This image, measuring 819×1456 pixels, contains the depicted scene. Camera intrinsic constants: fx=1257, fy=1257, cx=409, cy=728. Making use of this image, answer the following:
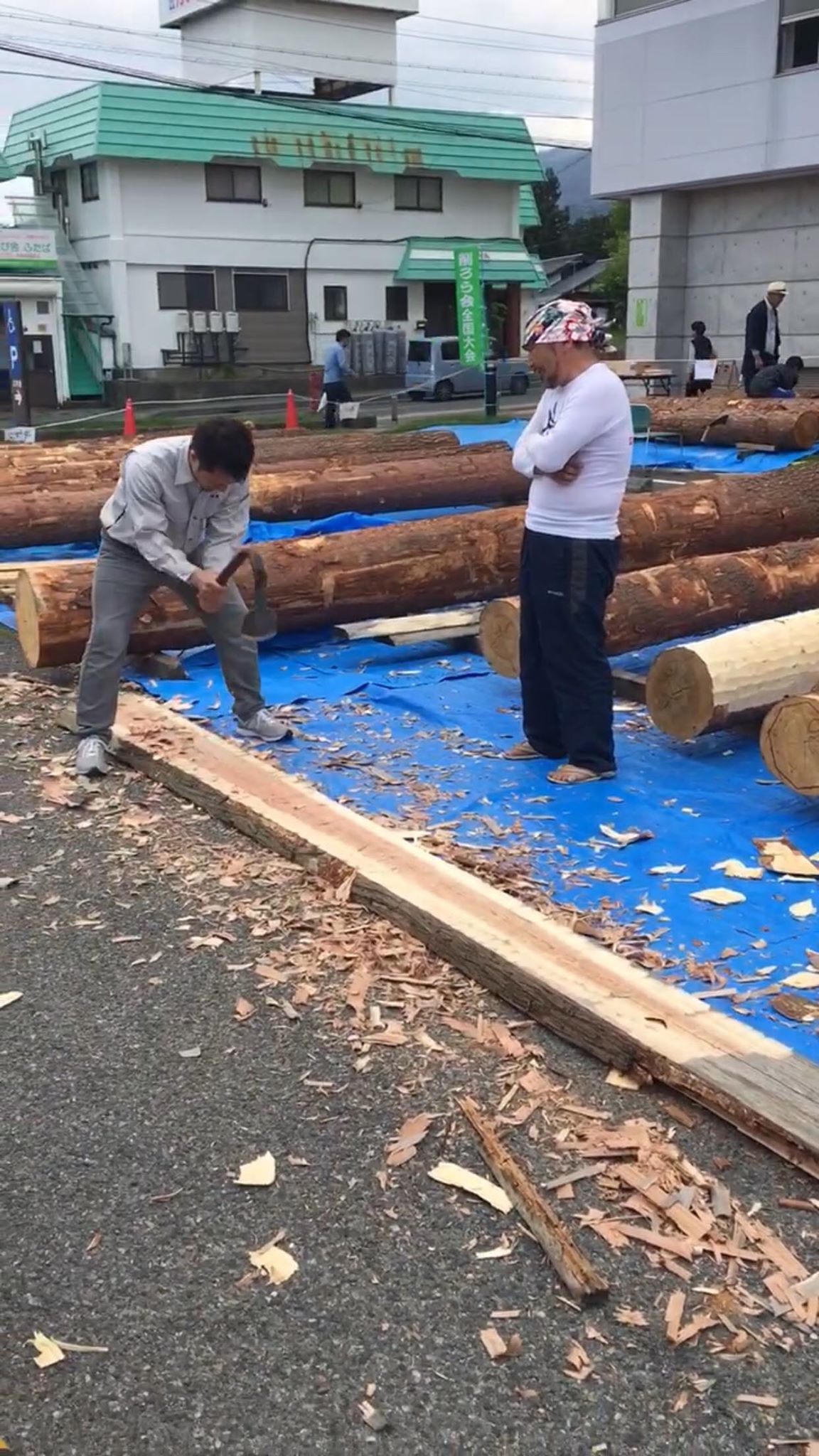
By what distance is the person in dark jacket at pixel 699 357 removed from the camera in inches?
739

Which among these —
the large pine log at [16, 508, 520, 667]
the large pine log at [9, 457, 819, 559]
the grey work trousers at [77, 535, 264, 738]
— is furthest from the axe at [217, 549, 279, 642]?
the large pine log at [9, 457, 819, 559]

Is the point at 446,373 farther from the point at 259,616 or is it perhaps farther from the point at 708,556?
the point at 259,616

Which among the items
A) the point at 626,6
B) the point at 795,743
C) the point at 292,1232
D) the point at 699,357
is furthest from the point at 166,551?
the point at 626,6

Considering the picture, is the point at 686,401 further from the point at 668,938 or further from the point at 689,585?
the point at 668,938

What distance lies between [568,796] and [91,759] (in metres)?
1.95

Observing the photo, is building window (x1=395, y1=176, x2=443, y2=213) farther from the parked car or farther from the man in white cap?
the man in white cap

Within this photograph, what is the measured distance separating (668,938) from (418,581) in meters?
4.01

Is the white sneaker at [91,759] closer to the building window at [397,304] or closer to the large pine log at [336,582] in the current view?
the large pine log at [336,582]

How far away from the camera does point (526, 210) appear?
130 ft

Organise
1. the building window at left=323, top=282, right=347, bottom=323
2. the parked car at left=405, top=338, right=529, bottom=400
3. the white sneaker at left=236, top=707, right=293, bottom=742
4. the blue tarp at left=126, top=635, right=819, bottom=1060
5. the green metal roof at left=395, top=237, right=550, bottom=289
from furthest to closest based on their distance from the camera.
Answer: the green metal roof at left=395, top=237, right=550, bottom=289 → the building window at left=323, top=282, right=347, bottom=323 → the parked car at left=405, top=338, right=529, bottom=400 → the white sneaker at left=236, top=707, right=293, bottom=742 → the blue tarp at left=126, top=635, right=819, bottom=1060

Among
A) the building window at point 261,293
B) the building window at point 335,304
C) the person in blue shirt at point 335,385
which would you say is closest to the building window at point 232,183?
the building window at point 261,293

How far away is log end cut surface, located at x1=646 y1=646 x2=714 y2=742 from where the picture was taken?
5.00 meters

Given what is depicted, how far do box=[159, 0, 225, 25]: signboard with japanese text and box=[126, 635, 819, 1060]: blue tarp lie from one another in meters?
42.5

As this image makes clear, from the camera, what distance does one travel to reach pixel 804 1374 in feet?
7.06
